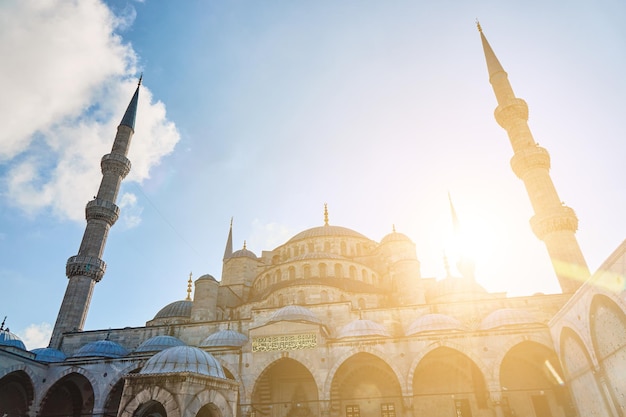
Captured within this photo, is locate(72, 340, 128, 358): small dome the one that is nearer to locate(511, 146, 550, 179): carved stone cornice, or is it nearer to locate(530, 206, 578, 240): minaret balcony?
locate(530, 206, 578, 240): minaret balcony

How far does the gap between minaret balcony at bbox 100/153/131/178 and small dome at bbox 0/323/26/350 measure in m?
10.1

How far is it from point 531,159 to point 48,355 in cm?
2497

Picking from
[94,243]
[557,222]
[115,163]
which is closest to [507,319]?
[557,222]

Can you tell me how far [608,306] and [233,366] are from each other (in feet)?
39.5

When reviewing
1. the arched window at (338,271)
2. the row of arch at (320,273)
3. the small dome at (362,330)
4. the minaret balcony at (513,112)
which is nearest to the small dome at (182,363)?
the small dome at (362,330)

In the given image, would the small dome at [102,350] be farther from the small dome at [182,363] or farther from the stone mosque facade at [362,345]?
the small dome at [182,363]

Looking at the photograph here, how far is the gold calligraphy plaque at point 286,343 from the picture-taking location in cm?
1491

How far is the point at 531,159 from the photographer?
2047 cm

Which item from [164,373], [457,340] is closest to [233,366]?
[457,340]

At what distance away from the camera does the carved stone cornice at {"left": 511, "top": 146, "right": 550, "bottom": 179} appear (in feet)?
67.1

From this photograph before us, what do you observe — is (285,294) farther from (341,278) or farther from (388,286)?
(388,286)

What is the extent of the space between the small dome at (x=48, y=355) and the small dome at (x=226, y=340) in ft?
23.3

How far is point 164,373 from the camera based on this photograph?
6.39 meters

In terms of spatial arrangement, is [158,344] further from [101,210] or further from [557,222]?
[557,222]
